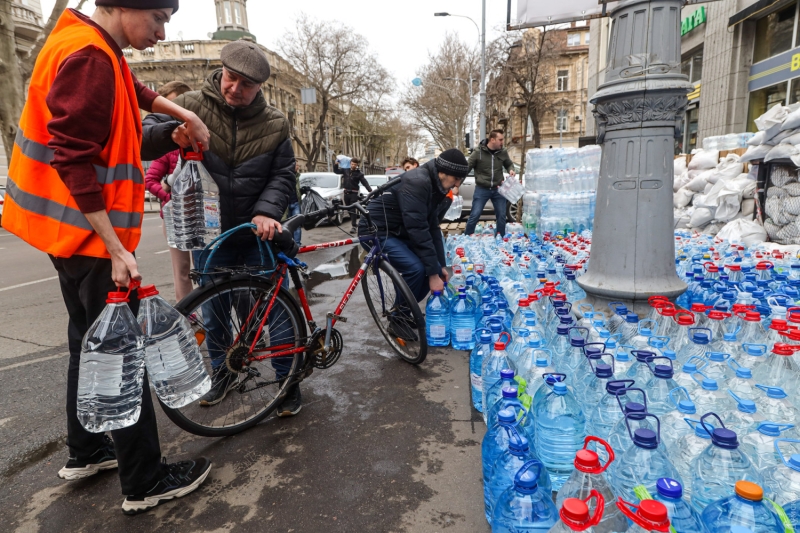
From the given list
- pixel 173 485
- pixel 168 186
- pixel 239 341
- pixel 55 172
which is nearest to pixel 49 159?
pixel 55 172

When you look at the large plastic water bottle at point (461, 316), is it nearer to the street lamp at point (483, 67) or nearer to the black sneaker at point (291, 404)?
the black sneaker at point (291, 404)

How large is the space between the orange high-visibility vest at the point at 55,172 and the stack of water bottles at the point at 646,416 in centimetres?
179

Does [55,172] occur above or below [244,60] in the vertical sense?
below

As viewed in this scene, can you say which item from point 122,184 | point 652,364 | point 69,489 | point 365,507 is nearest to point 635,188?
point 652,364

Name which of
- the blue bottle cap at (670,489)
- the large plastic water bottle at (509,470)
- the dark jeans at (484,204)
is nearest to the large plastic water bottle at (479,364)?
the large plastic water bottle at (509,470)

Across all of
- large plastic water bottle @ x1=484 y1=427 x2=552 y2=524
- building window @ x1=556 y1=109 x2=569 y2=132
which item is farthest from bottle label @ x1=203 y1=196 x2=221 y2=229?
building window @ x1=556 y1=109 x2=569 y2=132

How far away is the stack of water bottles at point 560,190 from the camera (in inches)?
361

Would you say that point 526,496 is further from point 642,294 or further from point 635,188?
point 635,188

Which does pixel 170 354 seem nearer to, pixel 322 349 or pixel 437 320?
pixel 322 349

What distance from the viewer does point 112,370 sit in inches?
75.9

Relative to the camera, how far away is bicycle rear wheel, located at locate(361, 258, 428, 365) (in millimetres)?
3420

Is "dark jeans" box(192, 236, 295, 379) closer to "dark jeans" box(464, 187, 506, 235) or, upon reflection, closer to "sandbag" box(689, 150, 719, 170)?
"dark jeans" box(464, 187, 506, 235)

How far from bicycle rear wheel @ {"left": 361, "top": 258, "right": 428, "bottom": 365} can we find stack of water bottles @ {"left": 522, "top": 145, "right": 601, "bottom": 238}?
17.8ft

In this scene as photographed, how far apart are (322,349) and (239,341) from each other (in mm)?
536
